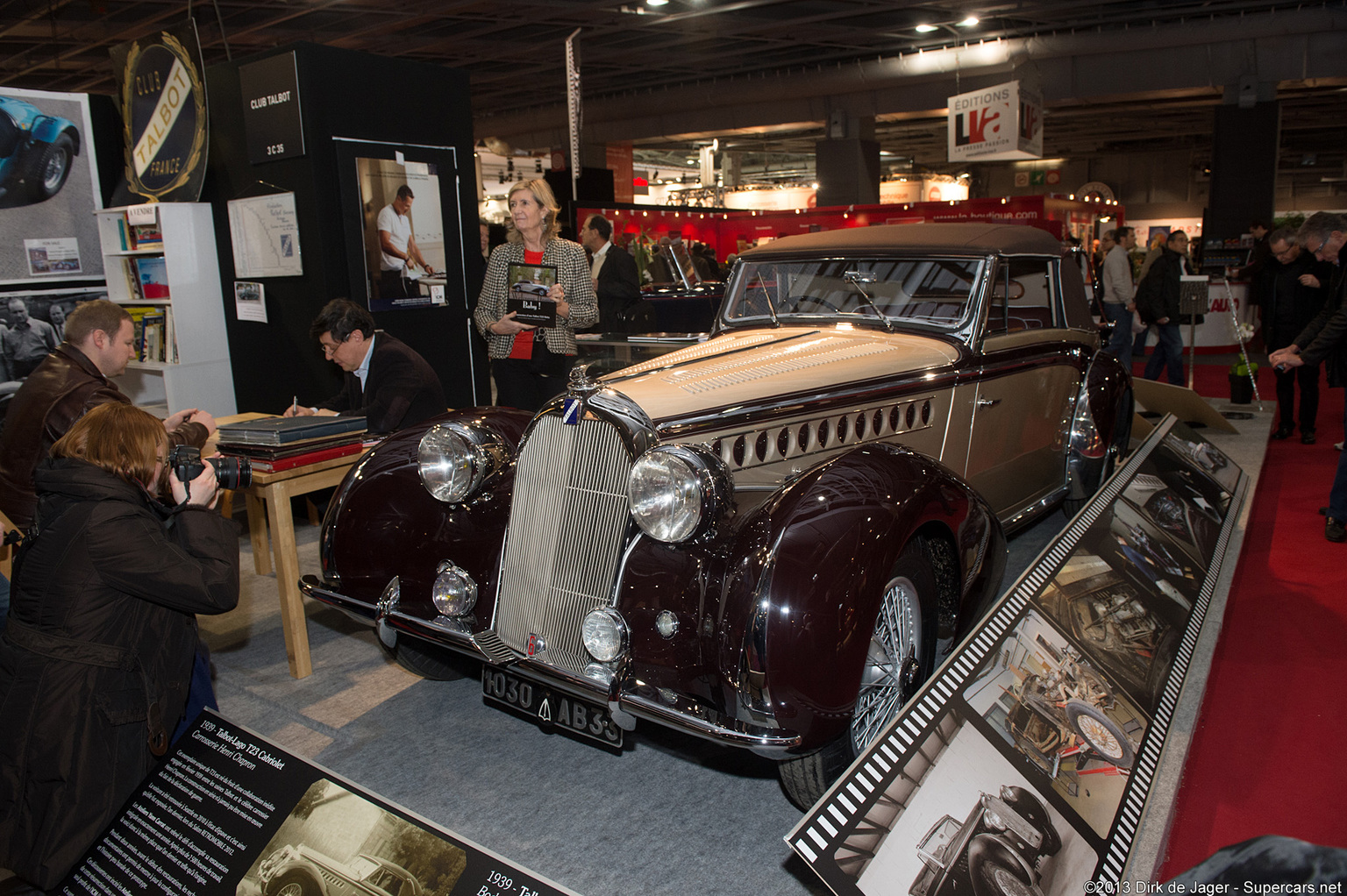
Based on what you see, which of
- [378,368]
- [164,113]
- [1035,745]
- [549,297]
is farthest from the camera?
Answer: [164,113]

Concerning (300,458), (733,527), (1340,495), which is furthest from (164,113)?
(1340,495)

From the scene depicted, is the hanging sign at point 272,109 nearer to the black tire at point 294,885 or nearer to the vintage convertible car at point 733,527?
the vintage convertible car at point 733,527

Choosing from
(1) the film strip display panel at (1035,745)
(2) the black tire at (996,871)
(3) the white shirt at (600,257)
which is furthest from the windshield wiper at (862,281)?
(3) the white shirt at (600,257)

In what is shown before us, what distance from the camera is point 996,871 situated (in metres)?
1.46

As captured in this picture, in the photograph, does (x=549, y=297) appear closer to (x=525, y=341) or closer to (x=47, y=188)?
(x=525, y=341)

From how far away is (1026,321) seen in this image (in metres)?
3.97

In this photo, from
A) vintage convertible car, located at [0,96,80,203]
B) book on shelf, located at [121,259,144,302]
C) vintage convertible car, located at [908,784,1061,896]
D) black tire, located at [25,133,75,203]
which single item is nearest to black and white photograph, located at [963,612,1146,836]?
vintage convertible car, located at [908,784,1061,896]

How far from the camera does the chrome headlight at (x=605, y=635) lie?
2137 millimetres

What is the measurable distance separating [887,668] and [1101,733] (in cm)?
55

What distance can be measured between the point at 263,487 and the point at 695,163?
976 inches

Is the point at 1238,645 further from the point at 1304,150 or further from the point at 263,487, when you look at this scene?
the point at 1304,150

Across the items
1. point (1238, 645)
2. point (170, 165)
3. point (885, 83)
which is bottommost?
point (1238, 645)

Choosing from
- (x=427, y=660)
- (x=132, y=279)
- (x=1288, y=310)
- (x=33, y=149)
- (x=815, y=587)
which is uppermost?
(x=33, y=149)

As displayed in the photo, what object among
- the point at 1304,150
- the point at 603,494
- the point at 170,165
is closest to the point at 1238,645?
the point at 603,494
